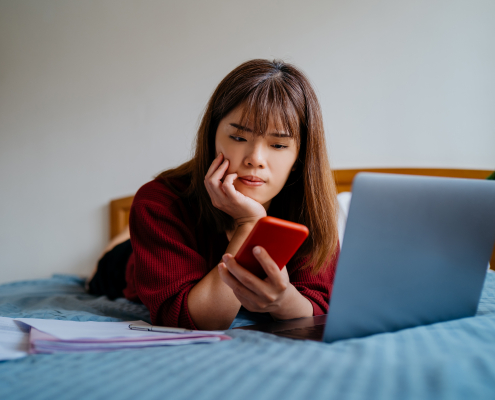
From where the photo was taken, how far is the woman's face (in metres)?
0.73

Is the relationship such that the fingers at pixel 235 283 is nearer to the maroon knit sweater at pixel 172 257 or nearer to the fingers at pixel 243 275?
the fingers at pixel 243 275

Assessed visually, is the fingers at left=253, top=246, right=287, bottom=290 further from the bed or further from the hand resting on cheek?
the hand resting on cheek

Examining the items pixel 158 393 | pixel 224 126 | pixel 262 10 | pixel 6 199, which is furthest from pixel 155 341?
pixel 6 199

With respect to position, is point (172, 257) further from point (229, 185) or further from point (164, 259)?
point (229, 185)

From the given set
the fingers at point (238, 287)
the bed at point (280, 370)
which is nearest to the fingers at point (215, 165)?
the fingers at point (238, 287)

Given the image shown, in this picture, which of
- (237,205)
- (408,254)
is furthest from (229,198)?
(408,254)

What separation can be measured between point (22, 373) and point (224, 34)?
1713 mm

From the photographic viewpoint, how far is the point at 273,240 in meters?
0.49

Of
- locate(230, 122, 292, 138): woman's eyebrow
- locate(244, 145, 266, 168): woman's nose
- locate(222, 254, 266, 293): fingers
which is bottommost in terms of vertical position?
locate(222, 254, 266, 293): fingers

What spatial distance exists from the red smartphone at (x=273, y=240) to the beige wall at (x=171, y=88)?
1299 millimetres

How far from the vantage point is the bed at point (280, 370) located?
1.12 ft

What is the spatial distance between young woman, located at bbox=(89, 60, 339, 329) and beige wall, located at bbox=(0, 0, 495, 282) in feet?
3.13

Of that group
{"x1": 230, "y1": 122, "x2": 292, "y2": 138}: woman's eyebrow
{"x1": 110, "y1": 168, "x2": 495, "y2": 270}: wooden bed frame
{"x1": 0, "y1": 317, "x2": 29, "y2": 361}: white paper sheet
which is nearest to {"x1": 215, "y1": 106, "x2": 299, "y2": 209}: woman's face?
{"x1": 230, "y1": 122, "x2": 292, "y2": 138}: woman's eyebrow

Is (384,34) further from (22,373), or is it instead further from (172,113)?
(22,373)
